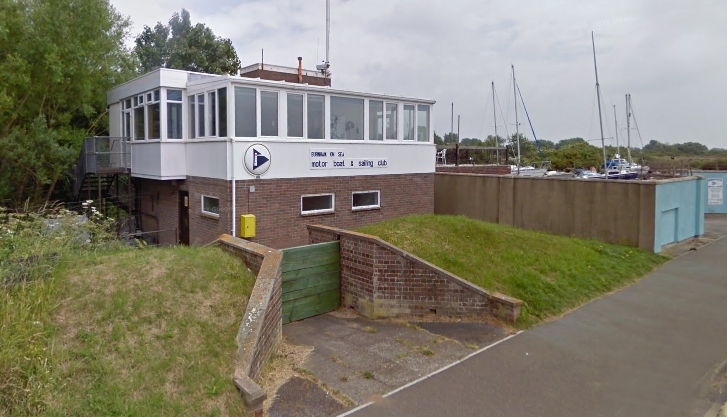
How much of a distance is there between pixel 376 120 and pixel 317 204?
11.1ft

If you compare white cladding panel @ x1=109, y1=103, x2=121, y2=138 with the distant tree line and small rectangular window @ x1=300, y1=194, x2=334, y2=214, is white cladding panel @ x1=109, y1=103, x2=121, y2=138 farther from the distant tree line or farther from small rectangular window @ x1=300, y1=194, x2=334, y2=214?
the distant tree line

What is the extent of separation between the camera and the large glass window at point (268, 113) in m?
13.2

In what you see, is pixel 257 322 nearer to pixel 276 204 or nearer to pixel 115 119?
pixel 276 204

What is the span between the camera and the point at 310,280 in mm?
9758

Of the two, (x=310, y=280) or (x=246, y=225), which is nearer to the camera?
(x=310, y=280)

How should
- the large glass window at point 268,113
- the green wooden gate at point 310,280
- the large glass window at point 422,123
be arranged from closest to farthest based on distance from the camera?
the green wooden gate at point 310,280, the large glass window at point 268,113, the large glass window at point 422,123

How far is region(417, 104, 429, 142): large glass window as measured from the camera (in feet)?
57.0

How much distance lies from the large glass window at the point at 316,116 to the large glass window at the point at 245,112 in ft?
5.56

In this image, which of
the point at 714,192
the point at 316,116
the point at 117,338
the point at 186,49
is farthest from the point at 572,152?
the point at 117,338

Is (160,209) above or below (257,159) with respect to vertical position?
below

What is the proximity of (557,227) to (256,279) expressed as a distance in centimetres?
1158

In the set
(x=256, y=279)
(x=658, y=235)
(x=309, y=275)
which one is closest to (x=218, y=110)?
(x=309, y=275)

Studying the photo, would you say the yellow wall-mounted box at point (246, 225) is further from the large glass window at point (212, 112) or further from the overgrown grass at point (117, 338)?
the overgrown grass at point (117, 338)

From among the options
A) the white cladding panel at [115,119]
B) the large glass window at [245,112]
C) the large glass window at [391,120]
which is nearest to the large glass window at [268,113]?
the large glass window at [245,112]
